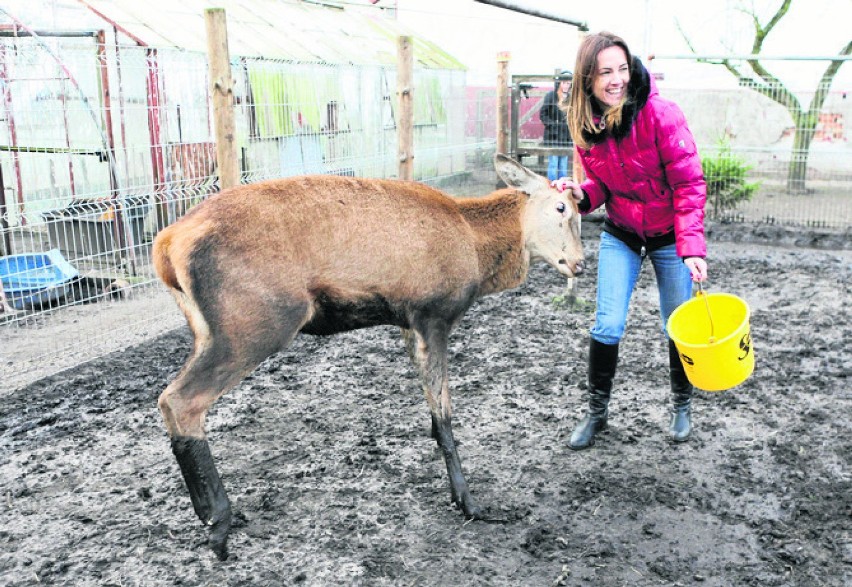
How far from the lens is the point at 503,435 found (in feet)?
14.2

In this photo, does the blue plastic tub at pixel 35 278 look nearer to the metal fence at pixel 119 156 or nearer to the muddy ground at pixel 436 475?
the metal fence at pixel 119 156

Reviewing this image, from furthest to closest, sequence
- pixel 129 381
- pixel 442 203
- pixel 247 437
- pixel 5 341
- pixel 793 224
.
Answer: pixel 793 224, pixel 5 341, pixel 129 381, pixel 247 437, pixel 442 203

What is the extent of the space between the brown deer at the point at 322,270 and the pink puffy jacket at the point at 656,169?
0.29 meters

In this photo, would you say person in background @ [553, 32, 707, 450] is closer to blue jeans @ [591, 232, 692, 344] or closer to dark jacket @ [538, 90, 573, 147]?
blue jeans @ [591, 232, 692, 344]

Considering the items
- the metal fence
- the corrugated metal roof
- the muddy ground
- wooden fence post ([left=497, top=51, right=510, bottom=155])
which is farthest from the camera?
wooden fence post ([left=497, top=51, right=510, bottom=155])

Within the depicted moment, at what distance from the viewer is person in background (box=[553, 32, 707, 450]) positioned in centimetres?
351

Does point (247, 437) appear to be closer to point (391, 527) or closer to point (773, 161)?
point (391, 527)

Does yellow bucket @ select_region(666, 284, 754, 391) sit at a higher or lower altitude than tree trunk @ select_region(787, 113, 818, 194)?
lower

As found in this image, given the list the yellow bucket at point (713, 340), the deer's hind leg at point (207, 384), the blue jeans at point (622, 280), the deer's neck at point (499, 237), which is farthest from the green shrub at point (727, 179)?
the deer's hind leg at point (207, 384)

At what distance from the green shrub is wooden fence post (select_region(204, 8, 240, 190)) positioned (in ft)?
23.0

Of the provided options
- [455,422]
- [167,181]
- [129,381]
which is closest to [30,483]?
[129,381]

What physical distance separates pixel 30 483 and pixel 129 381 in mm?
1448

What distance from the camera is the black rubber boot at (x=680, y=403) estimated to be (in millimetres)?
4227

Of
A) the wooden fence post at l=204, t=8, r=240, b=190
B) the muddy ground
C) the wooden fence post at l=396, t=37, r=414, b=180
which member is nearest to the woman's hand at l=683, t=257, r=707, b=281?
the muddy ground
